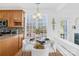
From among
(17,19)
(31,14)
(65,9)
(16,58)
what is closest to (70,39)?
(65,9)

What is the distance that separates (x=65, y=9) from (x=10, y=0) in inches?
202

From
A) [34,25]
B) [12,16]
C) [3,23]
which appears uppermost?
[12,16]

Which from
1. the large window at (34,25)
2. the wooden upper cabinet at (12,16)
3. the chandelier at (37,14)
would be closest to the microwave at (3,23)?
the wooden upper cabinet at (12,16)

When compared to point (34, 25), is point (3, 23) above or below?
above

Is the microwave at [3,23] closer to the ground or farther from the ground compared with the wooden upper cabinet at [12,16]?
closer to the ground

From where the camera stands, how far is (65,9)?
6.50m

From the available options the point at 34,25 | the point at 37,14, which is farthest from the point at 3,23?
the point at 37,14

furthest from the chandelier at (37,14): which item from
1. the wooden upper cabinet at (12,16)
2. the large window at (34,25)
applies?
the wooden upper cabinet at (12,16)

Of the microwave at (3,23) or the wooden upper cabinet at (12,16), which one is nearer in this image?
the microwave at (3,23)

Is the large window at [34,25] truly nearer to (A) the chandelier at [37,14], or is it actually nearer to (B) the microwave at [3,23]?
(A) the chandelier at [37,14]

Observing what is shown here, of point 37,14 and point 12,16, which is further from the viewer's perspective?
point 12,16

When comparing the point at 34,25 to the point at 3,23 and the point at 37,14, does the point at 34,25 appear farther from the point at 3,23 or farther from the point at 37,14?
the point at 3,23

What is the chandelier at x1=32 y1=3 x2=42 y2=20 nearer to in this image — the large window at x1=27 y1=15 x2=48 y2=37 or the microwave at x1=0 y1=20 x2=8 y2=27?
the large window at x1=27 y1=15 x2=48 y2=37

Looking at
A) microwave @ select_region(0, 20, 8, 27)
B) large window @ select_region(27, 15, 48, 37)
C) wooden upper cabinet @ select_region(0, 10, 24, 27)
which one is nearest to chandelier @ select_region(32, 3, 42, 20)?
large window @ select_region(27, 15, 48, 37)
